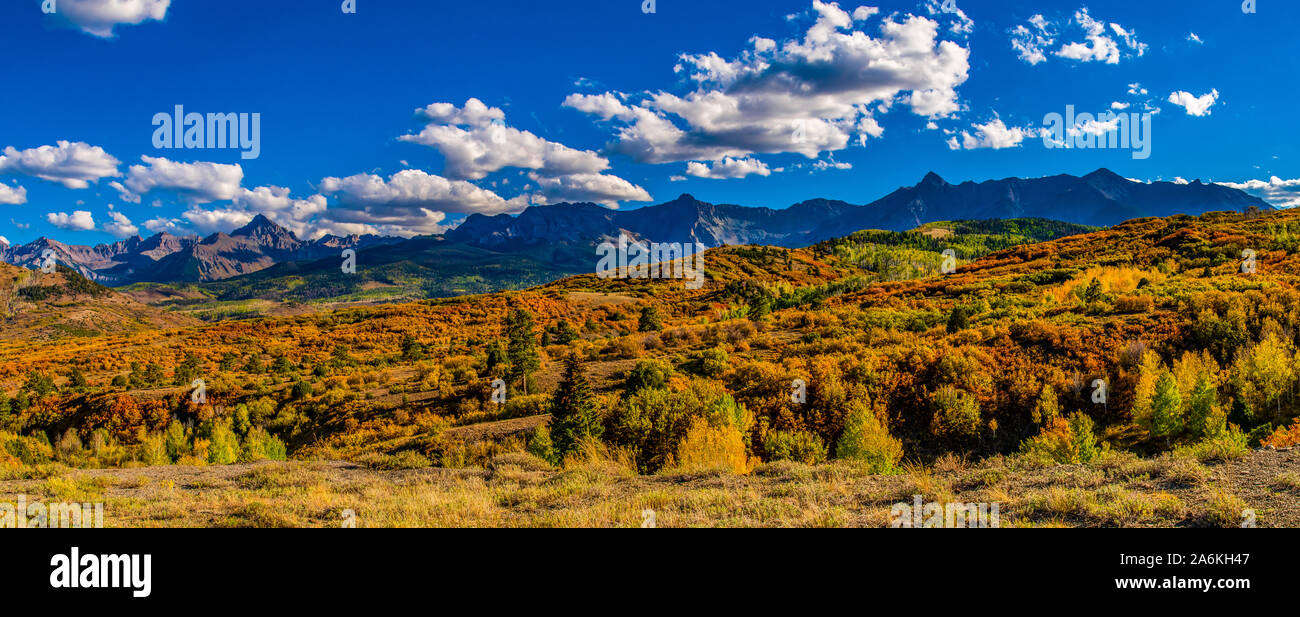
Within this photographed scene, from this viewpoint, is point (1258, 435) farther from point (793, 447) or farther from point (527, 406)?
point (527, 406)

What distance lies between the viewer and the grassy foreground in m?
6.57

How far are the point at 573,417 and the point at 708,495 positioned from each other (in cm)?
792

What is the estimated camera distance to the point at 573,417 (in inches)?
609

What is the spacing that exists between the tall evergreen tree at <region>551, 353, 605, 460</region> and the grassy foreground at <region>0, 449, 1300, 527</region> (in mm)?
3206

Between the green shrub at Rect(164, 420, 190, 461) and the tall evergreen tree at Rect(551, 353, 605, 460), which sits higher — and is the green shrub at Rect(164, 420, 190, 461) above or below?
below

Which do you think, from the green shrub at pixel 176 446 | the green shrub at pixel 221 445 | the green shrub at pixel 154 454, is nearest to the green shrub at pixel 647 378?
the green shrub at pixel 221 445

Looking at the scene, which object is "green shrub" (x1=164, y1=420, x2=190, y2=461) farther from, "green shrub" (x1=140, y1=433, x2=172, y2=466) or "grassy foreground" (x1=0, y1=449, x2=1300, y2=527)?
"grassy foreground" (x1=0, y1=449, x2=1300, y2=527)

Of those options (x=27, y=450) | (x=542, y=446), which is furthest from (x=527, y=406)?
(x=27, y=450)

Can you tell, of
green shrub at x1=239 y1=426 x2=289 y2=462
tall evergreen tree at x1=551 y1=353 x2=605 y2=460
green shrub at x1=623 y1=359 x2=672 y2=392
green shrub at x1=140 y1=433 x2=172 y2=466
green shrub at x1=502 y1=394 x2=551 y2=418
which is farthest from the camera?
green shrub at x1=502 y1=394 x2=551 y2=418

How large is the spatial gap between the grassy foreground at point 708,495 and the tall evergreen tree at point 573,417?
321 centimetres

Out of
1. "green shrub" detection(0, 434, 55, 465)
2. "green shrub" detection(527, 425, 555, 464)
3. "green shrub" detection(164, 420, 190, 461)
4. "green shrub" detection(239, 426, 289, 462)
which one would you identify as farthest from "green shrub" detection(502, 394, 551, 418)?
"green shrub" detection(0, 434, 55, 465)

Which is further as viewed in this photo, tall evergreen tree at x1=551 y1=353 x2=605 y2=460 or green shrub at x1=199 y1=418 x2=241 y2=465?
green shrub at x1=199 y1=418 x2=241 y2=465
